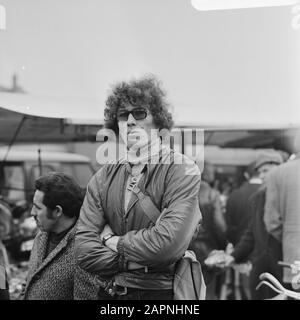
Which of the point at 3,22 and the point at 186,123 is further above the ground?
the point at 3,22

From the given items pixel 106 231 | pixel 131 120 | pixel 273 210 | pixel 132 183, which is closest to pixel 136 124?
pixel 131 120

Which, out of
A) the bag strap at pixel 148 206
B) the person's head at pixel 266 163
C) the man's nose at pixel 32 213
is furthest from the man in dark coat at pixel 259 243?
the man's nose at pixel 32 213

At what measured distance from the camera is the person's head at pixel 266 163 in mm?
2879

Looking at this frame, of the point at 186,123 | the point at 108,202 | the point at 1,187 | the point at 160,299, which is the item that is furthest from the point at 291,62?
the point at 1,187

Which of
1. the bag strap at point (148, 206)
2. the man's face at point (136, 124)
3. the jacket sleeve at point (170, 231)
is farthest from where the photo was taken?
the man's face at point (136, 124)

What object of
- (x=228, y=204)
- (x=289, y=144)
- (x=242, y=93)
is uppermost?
(x=242, y=93)

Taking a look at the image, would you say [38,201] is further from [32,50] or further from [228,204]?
[228,204]

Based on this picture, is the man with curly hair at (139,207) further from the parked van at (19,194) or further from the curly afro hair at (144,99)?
the parked van at (19,194)

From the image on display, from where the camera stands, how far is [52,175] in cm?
301

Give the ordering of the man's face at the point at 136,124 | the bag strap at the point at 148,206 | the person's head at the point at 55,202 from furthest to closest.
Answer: the person's head at the point at 55,202, the man's face at the point at 136,124, the bag strap at the point at 148,206

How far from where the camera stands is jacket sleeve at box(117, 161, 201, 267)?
2.62 metres

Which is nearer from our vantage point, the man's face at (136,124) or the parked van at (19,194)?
the man's face at (136,124)

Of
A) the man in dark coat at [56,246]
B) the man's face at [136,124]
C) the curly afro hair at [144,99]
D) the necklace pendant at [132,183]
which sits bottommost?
the man in dark coat at [56,246]

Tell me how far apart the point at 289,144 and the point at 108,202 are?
2.90 feet
